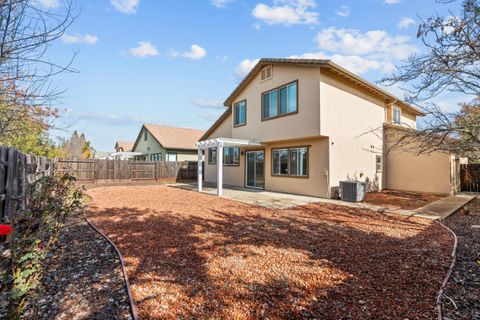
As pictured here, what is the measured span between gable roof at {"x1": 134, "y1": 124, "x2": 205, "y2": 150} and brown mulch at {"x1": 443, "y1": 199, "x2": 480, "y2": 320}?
23138 millimetres

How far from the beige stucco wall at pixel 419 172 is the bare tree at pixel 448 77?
6.21 m

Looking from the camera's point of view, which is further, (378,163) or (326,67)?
(378,163)

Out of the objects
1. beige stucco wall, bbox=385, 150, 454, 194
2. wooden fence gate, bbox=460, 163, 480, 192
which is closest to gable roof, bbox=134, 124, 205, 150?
beige stucco wall, bbox=385, 150, 454, 194

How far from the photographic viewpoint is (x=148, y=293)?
3.16 m

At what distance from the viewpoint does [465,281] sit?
352cm

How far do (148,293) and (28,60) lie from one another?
384cm

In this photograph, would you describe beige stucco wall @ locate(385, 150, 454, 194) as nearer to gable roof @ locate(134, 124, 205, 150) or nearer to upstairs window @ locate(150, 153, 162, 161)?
gable roof @ locate(134, 124, 205, 150)

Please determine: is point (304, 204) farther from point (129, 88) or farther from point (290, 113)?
point (129, 88)

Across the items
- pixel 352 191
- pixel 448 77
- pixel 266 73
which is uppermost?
pixel 266 73

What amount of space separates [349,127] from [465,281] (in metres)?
9.57

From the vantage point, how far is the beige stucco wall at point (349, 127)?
11.1m

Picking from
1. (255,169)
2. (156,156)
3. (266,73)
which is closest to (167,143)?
(156,156)

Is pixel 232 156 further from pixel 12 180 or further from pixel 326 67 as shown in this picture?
pixel 12 180

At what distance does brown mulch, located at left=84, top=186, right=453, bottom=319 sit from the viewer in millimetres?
2900
